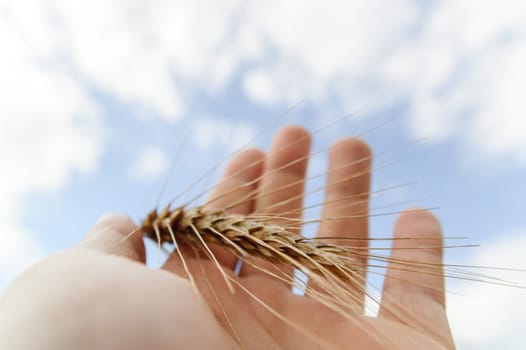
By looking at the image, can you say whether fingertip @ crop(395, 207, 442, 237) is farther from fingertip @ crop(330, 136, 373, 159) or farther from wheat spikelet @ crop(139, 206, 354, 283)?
wheat spikelet @ crop(139, 206, 354, 283)

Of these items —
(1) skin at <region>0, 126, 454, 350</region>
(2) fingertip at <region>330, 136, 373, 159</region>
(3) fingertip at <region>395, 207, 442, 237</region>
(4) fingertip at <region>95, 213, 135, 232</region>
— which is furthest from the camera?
(2) fingertip at <region>330, 136, 373, 159</region>

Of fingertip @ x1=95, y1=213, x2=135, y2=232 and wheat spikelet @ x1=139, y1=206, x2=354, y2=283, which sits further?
fingertip @ x1=95, y1=213, x2=135, y2=232

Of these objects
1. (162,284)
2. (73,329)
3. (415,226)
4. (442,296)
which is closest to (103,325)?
(73,329)

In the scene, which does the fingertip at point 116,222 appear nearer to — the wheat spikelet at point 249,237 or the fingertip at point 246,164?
the wheat spikelet at point 249,237

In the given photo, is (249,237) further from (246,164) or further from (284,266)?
(246,164)

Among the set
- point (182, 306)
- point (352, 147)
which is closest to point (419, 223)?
point (352, 147)

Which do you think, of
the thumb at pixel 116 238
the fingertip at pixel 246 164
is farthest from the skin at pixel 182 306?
the fingertip at pixel 246 164

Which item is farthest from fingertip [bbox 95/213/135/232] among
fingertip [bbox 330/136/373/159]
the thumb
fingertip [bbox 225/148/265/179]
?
fingertip [bbox 330/136/373/159]

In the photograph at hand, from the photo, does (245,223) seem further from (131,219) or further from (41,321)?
(41,321)
